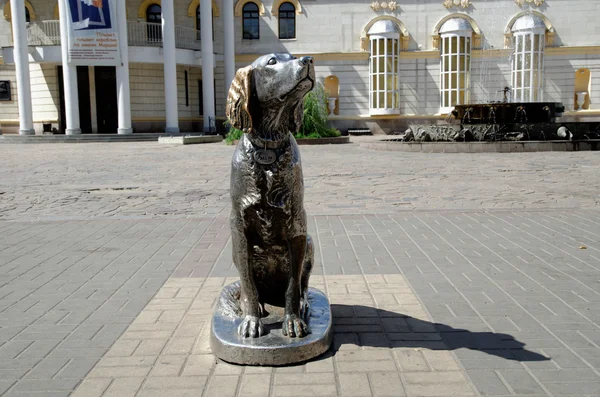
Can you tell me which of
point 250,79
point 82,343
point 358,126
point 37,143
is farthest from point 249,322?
point 358,126

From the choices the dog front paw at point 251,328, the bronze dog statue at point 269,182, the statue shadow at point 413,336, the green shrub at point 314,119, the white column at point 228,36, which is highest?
the white column at point 228,36

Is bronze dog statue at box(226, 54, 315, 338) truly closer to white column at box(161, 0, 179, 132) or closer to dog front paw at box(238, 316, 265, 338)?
dog front paw at box(238, 316, 265, 338)

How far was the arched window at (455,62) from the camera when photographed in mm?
34656

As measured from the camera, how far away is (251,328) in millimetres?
3605

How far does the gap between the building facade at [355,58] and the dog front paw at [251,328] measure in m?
30.7

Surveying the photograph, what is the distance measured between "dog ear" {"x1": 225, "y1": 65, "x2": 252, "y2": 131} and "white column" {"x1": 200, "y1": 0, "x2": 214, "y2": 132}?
3120 centimetres

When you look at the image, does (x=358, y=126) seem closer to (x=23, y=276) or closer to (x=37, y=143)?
(x=37, y=143)

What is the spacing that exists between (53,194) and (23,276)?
19.8ft

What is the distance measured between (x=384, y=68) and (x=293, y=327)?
33.1 m

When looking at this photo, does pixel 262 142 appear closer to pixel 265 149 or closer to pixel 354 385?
pixel 265 149

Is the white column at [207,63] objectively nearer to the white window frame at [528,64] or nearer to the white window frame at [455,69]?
the white window frame at [455,69]

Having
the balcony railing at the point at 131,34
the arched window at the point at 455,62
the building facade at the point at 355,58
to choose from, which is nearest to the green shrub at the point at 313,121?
the building facade at the point at 355,58

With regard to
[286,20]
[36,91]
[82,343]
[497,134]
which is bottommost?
[82,343]

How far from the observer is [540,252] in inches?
248
